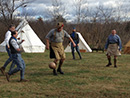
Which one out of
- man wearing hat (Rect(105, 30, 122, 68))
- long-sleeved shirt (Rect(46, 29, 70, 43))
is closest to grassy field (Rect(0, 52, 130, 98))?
long-sleeved shirt (Rect(46, 29, 70, 43))

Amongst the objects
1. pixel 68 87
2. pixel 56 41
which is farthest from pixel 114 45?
pixel 68 87

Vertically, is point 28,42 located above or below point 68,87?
below

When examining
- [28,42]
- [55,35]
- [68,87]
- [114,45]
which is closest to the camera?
[68,87]

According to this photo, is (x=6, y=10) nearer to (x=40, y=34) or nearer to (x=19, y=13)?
(x=19, y=13)

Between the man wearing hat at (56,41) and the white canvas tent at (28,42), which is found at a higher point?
the man wearing hat at (56,41)

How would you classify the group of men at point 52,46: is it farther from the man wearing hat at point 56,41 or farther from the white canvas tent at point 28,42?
the white canvas tent at point 28,42

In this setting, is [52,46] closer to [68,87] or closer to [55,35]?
[55,35]

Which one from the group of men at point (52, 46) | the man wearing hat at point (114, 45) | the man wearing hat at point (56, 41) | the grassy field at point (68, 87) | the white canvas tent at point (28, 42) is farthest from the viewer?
the white canvas tent at point (28, 42)

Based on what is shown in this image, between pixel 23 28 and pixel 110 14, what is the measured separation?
56.4 feet

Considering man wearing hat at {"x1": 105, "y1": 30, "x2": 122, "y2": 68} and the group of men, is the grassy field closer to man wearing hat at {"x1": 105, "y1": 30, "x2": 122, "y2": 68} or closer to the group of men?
the group of men

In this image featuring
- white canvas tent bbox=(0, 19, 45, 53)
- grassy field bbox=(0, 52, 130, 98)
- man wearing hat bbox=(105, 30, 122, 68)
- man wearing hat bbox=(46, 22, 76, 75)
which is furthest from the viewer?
white canvas tent bbox=(0, 19, 45, 53)

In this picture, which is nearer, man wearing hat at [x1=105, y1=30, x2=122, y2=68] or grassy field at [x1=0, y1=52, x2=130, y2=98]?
grassy field at [x1=0, y1=52, x2=130, y2=98]

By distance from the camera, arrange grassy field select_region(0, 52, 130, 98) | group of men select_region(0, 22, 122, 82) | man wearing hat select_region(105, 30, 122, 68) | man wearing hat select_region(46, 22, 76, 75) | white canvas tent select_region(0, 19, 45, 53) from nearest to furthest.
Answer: grassy field select_region(0, 52, 130, 98) → group of men select_region(0, 22, 122, 82) → man wearing hat select_region(46, 22, 76, 75) → man wearing hat select_region(105, 30, 122, 68) → white canvas tent select_region(0, 19, 45, 53)

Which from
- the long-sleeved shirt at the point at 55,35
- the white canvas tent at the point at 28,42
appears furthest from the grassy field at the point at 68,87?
the white canvas tent at the point at 28,42
